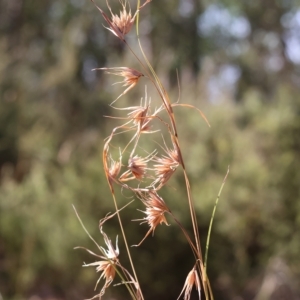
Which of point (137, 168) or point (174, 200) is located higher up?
point (137, 168)

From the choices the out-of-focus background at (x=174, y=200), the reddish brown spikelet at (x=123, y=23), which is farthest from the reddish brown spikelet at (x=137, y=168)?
the out-of-focus background at (x=174, y=200)

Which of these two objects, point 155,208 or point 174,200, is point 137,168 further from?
point 174,200

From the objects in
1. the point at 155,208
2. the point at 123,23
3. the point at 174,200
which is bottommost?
the point at 174,200

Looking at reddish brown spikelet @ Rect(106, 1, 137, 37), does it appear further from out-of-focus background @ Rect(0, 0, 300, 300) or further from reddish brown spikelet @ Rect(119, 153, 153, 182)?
out-of-focus background @ Rect(0, 0, 300, 300)

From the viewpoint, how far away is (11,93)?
887 cm

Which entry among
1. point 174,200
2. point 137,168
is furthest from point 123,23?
point 174,200

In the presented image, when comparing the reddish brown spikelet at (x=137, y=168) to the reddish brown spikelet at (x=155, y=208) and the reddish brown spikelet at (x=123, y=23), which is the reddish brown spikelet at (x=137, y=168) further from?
the reddish brown spikelet at (x=123, y=23)

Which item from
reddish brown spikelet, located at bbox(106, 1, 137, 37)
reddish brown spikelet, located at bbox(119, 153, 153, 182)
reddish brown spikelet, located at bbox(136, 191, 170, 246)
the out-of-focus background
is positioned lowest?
the out-of-focus background

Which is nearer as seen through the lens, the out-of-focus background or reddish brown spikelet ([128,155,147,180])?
reddish brown spikelet ([128,155,147,180])

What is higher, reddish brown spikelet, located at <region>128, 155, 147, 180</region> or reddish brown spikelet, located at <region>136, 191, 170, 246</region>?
reddish brown spikelet, located at <region>128, 155, 147, 180</region>

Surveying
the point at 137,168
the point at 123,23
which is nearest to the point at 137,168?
the point at 137,168

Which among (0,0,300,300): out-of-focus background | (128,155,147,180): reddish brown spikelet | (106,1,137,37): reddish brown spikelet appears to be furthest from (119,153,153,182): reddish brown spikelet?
(0,0,300,300): out-of-focus background

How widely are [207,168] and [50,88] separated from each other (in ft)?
16.0

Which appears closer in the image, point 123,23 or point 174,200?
point 123,23
